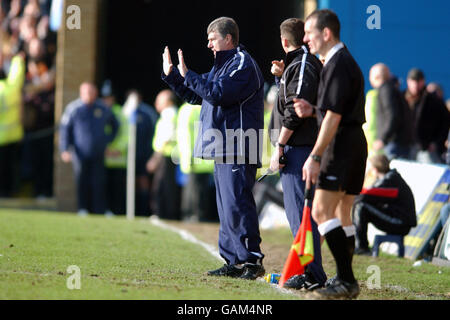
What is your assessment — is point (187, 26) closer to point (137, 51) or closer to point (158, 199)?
point (137, 51)

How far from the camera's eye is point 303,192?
24.9 feet

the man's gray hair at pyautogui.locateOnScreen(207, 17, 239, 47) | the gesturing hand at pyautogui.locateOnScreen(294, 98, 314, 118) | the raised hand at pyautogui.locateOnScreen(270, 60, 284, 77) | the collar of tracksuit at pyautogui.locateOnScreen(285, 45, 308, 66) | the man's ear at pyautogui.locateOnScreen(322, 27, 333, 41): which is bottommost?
the gesturing hand at pyautogui.locateOnScreen(294, 98, 314, 118)

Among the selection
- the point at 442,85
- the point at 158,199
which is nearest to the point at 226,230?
the point at 158,199

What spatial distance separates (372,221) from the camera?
434 inches

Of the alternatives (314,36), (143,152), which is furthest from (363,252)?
(143,152)

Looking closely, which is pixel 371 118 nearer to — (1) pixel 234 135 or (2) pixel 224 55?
(2) pixel 224 55

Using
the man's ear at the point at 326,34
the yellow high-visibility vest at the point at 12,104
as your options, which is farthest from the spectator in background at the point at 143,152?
the man's ear at the point at 326,34

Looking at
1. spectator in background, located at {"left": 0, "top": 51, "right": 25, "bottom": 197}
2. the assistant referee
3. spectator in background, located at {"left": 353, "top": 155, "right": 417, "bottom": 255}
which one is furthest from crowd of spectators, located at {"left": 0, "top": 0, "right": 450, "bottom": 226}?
the assistant referee

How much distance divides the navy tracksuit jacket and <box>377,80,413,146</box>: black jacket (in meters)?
5.22

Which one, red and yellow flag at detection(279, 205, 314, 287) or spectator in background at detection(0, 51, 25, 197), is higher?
spectator in background at detection(0, 51, 25, 197)

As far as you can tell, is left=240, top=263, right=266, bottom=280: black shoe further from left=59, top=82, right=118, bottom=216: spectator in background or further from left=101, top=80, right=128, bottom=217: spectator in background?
left=101, top=80, right=128, bottom=217: spectator in background

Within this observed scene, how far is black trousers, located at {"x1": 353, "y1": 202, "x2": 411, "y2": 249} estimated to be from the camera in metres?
10.8

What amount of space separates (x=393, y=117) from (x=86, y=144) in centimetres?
622
